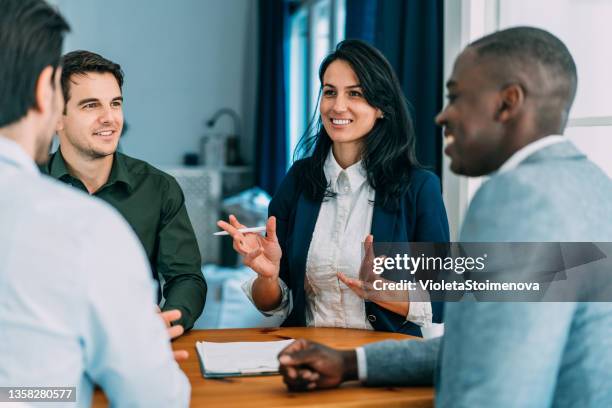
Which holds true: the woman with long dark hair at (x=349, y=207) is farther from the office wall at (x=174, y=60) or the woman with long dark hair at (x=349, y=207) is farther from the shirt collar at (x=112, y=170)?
the office wall at (x=174, y=60)

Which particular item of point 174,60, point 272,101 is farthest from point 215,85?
point 272,101

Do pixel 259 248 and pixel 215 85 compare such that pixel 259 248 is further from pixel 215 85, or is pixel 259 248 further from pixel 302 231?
pixel 215 85

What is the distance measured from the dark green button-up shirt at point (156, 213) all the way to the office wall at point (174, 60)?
3.96 m

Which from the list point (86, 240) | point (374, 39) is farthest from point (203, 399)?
point (374, 39)

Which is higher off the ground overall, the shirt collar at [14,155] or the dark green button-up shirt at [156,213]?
the shirt collar at [14,155]

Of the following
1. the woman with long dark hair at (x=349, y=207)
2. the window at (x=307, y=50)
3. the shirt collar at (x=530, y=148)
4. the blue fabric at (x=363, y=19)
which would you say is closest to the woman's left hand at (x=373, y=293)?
the woman with long dark hair at (x=349, y=207)

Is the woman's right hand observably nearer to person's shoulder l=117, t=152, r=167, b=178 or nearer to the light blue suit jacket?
person's shoulder l=117, t=152, r=167, b=178

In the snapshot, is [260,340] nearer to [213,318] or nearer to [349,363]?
[349,363]

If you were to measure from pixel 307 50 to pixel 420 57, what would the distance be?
260 centimetres

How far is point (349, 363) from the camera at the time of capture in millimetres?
1247

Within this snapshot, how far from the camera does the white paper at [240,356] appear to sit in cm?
132

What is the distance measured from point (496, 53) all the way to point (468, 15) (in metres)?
1.57

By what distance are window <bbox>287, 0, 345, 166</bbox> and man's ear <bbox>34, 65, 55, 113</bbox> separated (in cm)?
374

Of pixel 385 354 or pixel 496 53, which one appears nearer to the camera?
pixel 496 53
